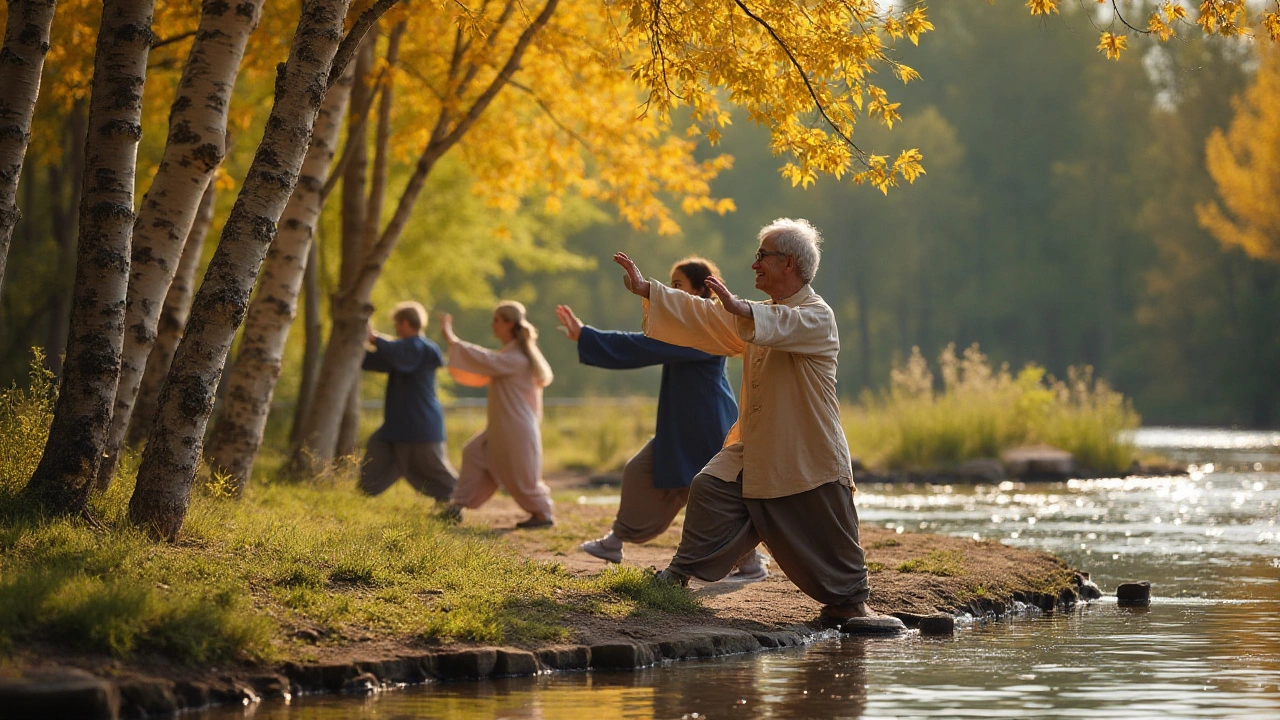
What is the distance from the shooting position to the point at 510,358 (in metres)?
13.9

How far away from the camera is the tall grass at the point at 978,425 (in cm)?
2638

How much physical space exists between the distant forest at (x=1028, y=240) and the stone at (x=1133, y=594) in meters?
36.6

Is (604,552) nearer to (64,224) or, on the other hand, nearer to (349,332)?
(349,332)

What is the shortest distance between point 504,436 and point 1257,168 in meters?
35.0

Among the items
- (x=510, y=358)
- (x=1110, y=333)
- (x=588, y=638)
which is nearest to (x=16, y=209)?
(x=588, y=638)

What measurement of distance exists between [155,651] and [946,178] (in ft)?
204

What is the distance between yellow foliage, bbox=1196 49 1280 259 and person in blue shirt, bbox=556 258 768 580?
3510 cm

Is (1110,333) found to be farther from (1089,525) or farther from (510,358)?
(510,358)

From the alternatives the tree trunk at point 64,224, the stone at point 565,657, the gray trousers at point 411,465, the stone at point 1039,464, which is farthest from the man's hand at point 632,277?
the tree trunk at point 64,224

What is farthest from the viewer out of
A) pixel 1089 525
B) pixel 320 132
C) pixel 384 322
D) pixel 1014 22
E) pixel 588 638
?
pixel 1014 22

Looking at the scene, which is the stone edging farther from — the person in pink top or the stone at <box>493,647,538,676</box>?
the person in pink top

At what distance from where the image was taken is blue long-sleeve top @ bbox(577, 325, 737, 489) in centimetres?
1052

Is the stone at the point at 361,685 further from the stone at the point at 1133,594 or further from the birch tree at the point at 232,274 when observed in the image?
the stone at the point at 1133,594

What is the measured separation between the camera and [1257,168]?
43.4 meters
